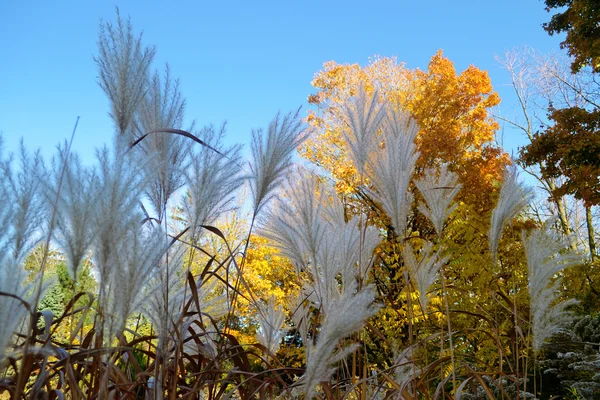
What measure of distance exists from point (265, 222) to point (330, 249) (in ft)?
1.48

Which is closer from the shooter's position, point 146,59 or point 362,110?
point 146,59

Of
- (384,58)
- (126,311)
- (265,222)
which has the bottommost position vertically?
(126,311)

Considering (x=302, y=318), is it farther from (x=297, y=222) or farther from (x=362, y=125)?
(x=362, y=125)

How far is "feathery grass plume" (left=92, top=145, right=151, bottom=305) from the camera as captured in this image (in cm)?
97

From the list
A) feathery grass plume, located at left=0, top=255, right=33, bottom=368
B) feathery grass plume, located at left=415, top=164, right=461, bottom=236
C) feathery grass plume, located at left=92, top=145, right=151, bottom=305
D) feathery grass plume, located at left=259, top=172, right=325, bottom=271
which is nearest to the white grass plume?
feathery grass plume, located at left=92, top=145, right=151, bottom=305

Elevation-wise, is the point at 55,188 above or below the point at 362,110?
below

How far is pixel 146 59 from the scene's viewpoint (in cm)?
140

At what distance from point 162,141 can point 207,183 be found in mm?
181

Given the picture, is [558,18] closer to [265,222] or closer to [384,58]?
[384,58]

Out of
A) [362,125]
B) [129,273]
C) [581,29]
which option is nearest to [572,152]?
[581,29]

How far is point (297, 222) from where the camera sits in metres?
1.51

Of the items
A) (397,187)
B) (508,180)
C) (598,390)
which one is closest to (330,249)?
(397,187)

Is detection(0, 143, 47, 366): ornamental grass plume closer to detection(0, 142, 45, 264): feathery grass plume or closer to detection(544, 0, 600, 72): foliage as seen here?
detection(0, 142, 45, 264): feathery grass plume

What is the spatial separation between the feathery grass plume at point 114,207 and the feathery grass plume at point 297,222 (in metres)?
0.55
